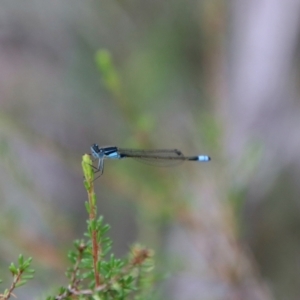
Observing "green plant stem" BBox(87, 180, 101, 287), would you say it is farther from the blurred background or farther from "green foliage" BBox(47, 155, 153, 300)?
the blurred background

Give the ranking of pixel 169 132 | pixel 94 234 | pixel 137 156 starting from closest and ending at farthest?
pixel 94 234 → pixel 137 156 → pixel 169 132

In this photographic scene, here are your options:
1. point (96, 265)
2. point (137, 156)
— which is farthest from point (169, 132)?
point (96, 265)

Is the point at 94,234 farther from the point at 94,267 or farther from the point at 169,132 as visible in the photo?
the point at 169,132

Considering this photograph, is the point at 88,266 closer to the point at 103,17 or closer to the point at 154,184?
the point at 154,184

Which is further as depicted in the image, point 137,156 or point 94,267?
point 137,156

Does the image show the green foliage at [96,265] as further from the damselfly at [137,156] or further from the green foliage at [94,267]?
the damselfly at [137,156]

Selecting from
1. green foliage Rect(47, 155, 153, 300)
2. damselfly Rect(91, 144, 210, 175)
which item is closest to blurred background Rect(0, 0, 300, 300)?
damselfly Rect(91, 144, 210, 175)

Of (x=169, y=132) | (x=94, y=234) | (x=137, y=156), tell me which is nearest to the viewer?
(x=94, y=234)

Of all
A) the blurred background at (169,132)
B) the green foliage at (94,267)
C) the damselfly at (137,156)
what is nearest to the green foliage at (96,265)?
the green foliage at (94,267)

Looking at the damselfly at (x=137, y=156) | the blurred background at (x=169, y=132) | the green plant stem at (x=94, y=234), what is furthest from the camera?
the blurred background at (x=169, y=132)
